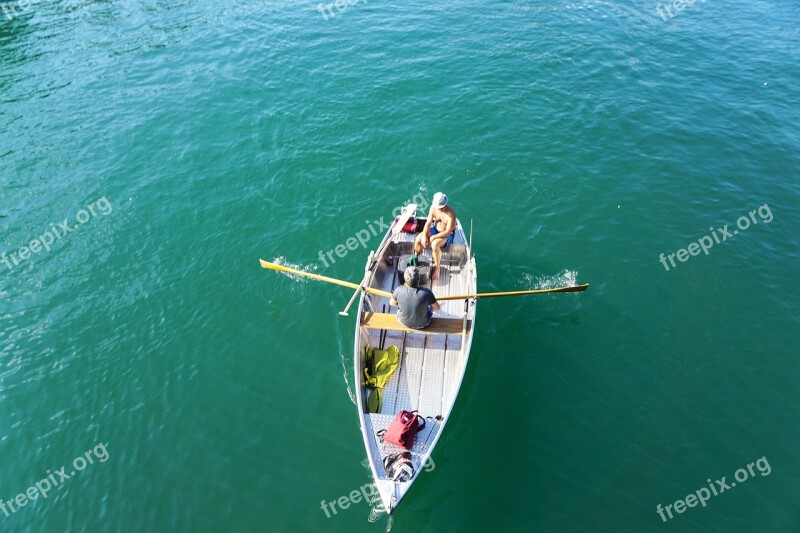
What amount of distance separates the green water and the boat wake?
0.16 meters

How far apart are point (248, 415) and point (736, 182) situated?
71.1 ft

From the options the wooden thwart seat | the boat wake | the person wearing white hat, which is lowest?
the boat wake

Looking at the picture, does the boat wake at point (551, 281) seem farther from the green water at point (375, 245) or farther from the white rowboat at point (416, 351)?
the white rowboat at point (416, 351)

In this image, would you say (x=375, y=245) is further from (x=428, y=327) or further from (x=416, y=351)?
(x=428, y=327)

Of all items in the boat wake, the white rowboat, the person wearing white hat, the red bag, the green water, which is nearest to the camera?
the red bag

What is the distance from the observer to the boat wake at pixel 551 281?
17.3 m

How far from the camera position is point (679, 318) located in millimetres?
16359

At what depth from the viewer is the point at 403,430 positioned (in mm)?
11734

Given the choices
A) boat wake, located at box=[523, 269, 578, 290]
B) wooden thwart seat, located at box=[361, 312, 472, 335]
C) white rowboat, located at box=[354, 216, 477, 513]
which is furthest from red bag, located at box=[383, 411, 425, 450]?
boat wake, located at box=[523, 269, 578, 290]

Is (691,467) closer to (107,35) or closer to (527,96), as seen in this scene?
(527,96)

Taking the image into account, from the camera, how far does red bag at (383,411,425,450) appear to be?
11703mm

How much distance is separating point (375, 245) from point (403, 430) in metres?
8.64

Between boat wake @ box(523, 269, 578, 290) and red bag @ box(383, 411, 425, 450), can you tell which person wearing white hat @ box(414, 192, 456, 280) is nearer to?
boat wake @ box(523, 269, 578, 290)

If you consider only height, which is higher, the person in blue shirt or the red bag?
the person in blue shirt
